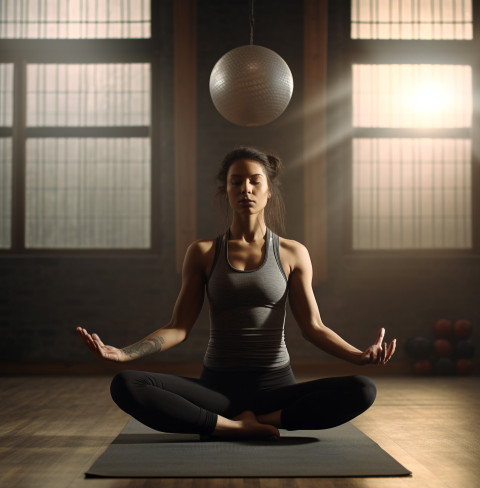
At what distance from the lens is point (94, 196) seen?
5012 mm

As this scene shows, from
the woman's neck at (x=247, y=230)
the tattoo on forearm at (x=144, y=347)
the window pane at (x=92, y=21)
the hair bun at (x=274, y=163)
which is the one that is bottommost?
the tattoo on forearm at (x=144, y=347)

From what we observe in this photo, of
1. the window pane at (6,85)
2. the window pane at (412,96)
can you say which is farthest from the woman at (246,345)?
the window pane at (6,85)

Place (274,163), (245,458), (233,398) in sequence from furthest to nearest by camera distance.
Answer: (274,163), (233,398), (245,458)

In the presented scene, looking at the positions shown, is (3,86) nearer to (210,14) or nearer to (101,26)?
(101,26)

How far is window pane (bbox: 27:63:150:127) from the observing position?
5023 mm

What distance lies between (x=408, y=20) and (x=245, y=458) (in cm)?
423

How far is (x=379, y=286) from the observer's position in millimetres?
4918

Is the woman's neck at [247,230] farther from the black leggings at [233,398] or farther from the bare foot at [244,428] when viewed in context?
the bare foot at [244,428]

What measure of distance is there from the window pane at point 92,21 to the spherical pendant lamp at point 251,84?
6.03 feet

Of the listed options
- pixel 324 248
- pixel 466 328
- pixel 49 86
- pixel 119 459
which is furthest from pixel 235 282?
pixel 49 86

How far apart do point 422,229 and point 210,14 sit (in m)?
2.41

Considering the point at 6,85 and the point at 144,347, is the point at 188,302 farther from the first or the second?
the point at 6,85

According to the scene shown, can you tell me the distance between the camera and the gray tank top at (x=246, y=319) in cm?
229

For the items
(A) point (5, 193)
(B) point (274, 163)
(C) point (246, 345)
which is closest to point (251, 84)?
(B) point (274, 163)
